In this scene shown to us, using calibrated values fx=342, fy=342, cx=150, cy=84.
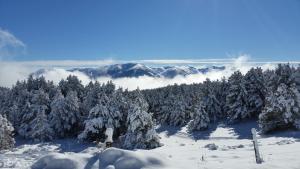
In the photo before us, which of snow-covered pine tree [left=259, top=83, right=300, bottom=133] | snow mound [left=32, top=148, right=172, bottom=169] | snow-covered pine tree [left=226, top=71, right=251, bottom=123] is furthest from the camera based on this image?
snow-covered pine tree [left=226, top=71, right=251, bottom=123]

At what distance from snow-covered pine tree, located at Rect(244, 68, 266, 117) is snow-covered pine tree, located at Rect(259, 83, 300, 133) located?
639 inches

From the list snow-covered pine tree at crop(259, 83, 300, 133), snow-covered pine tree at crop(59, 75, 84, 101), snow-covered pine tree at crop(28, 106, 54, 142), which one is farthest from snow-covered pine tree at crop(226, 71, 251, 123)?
snow-covered pine tree at crop(59, 75, 84, 101)

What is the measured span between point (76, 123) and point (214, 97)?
30.8m

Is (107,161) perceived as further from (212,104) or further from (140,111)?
(212,104)

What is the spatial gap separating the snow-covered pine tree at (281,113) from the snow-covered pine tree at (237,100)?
16.4m

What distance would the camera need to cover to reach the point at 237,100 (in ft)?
225

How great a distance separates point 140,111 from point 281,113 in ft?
67.1

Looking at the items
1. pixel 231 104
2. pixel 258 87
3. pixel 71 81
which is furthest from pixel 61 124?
pixel 258 87

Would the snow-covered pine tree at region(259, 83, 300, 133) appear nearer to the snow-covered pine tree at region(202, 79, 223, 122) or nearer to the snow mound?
→ the snow-covered pine tree at region(202, 79, 223, 122)

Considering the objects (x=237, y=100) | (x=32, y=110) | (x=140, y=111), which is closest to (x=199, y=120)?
(x=237, y=100)

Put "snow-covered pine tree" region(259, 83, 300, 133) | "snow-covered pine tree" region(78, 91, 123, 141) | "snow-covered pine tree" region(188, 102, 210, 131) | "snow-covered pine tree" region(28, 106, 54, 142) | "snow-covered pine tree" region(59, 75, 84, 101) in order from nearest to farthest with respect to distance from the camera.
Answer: "snow-covered pine tree" region(259, 83, 300, 133) < "snow-covered pine tree" region(78, 91, 123, 141) < "snow-covered pine tree" region(188, 102, 210, 131) < "snow-covered pine tree" region(28, 106, 54, 142) < "snow-covered pine tree" region(59, 75, 84, 101)

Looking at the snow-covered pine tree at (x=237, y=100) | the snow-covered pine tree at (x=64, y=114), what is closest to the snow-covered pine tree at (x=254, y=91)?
the snow-covered pine tree at (x=237, y=100)

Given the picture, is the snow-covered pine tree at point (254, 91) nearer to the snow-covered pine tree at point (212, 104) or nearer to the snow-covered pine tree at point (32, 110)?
the snow-covered pine tree at point (212, 104)

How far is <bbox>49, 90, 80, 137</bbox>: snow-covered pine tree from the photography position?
7112 centimetres
